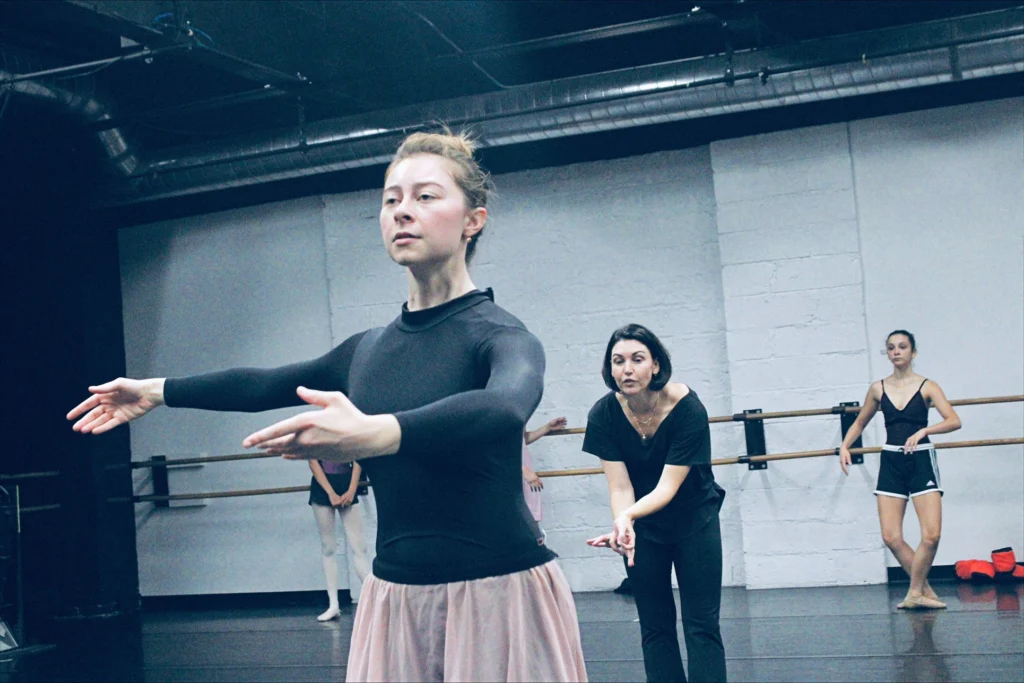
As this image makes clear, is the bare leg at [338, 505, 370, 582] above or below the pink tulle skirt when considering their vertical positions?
below

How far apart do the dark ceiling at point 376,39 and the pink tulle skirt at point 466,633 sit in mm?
4282

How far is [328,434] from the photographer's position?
117cm

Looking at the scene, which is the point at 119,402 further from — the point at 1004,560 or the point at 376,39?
the point at 1004,560

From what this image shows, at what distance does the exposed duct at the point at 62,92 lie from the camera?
18.5ft

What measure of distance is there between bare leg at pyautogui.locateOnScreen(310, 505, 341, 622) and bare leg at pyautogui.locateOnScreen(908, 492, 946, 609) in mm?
3353

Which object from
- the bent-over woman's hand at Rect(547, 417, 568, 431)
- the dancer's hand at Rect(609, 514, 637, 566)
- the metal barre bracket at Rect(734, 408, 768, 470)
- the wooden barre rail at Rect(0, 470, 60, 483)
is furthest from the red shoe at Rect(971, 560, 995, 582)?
the wooden barre rail at Rect(0, 470, 60, 483)

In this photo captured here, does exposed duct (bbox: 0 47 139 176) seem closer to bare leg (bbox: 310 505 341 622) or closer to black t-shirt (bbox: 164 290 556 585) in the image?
bare leg (bbox: 310 505 341 622)

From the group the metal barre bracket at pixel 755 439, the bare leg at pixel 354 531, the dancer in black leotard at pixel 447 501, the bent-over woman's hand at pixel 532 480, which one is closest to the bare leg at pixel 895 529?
the metal barre bracket at pixel 755 439

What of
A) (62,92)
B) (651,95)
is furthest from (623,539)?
(62,92)

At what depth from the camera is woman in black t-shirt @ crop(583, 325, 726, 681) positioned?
344 cm

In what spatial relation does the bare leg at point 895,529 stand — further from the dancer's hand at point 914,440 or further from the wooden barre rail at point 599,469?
the wooden barre rail at point 599,469

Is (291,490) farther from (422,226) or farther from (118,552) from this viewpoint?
(422,226)

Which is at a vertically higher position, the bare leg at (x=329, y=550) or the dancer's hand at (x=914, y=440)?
the dancer's hand at (x=914, y=440)

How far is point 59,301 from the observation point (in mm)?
7730
